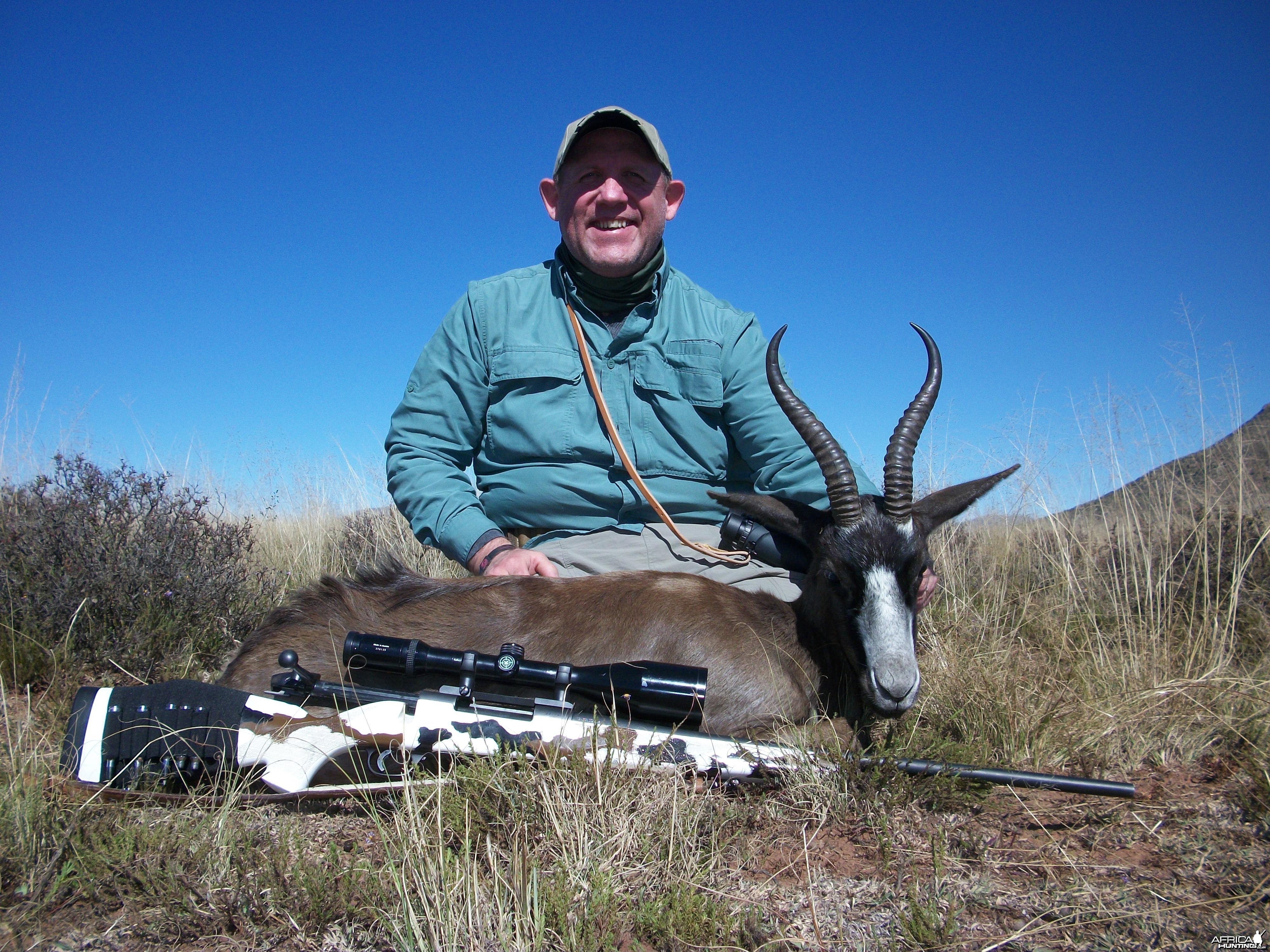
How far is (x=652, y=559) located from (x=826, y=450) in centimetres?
145

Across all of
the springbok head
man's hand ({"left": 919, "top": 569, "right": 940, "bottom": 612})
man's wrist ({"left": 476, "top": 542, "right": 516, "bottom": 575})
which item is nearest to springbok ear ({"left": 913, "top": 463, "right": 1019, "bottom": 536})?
the springbok head

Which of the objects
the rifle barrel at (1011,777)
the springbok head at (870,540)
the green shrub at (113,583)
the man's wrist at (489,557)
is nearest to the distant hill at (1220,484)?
A: the springbok head at (870,540)

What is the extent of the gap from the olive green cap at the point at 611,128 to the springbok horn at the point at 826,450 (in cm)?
196

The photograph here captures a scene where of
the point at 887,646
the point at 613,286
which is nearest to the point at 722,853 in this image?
the point at 887,646

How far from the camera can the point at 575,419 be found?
5004mm

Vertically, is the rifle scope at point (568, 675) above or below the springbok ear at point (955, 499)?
below

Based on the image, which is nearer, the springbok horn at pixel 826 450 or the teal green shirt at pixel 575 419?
the springbok horn at pixel 826 450

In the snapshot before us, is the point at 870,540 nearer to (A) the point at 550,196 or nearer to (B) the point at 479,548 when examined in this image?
(B) the point at 479,548

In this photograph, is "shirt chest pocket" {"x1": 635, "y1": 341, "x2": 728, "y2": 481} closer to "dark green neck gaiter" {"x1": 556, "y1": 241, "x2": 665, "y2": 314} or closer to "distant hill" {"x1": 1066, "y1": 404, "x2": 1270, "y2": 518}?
"dark green neck gaiter" {"x1": 556, "y1": 241, "x2": 665, "y2": 314}

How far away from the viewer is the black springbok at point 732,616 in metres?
3.77

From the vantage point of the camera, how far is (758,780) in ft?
10.5

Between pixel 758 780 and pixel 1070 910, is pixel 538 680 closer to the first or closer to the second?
pixel 758 780

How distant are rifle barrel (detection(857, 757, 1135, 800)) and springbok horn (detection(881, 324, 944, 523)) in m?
1.24

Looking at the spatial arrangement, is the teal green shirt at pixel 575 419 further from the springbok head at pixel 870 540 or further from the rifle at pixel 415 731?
the rifle at pixel 415 731
